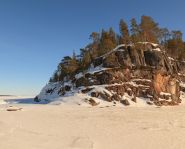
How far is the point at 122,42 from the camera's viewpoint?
85500mm

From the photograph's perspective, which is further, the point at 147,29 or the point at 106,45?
the point at 147,29

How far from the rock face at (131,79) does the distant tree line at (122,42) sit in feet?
25.7

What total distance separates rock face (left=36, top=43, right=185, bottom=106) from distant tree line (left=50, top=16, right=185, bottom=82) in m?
7.83

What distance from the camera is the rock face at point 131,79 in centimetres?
5938

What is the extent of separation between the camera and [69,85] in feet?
223

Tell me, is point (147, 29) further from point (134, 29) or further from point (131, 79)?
point (131, 79)

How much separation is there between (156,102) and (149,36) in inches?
1398

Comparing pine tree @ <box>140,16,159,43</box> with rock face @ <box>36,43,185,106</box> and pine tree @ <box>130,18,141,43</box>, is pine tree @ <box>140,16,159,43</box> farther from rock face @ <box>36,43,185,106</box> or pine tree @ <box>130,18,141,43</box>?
rock face @ <box>36,43,185,106</box>

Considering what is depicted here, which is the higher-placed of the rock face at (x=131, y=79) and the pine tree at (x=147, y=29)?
the pine tree at (x=147, y=29)

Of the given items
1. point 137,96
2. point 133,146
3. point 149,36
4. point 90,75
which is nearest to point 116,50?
point 90,75

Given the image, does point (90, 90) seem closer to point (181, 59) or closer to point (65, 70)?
point (65, 70)

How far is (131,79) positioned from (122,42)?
82.4 ft

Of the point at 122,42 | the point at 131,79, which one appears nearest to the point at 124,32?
the point at 122,42

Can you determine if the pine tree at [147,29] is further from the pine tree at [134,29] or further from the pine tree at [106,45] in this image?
the pine tree at [106,45]
